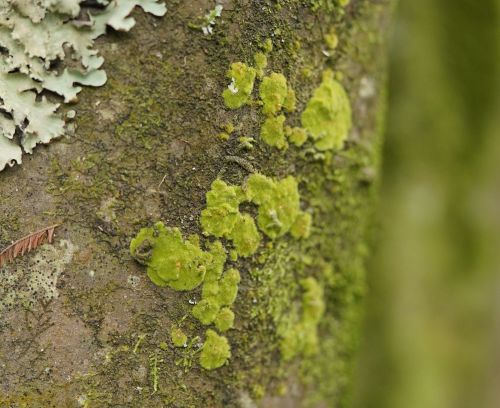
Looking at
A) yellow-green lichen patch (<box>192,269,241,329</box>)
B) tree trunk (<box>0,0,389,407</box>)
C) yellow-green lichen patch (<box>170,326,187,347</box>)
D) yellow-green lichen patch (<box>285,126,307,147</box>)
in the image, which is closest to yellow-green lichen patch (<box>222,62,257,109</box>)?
tree trunk (<box>0,0,389,407</box>)

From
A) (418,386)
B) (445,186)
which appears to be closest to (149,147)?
(445,186)

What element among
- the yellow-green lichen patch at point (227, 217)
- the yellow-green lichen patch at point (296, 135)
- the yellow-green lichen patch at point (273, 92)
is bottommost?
the yellow-green lichen patch at point (227, 217)

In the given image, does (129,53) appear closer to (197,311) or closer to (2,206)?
(2,206)

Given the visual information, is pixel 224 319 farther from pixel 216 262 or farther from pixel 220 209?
pixel 220 209

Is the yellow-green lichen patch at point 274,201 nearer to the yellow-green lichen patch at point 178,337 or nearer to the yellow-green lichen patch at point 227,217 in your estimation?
the yellow-green lichen patch at point 227,217

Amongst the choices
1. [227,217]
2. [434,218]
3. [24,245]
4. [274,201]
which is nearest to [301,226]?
[274,201]

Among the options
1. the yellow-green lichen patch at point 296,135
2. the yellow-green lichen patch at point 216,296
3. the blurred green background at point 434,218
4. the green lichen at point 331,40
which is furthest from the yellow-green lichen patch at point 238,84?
the blurred green background at point 434,218
